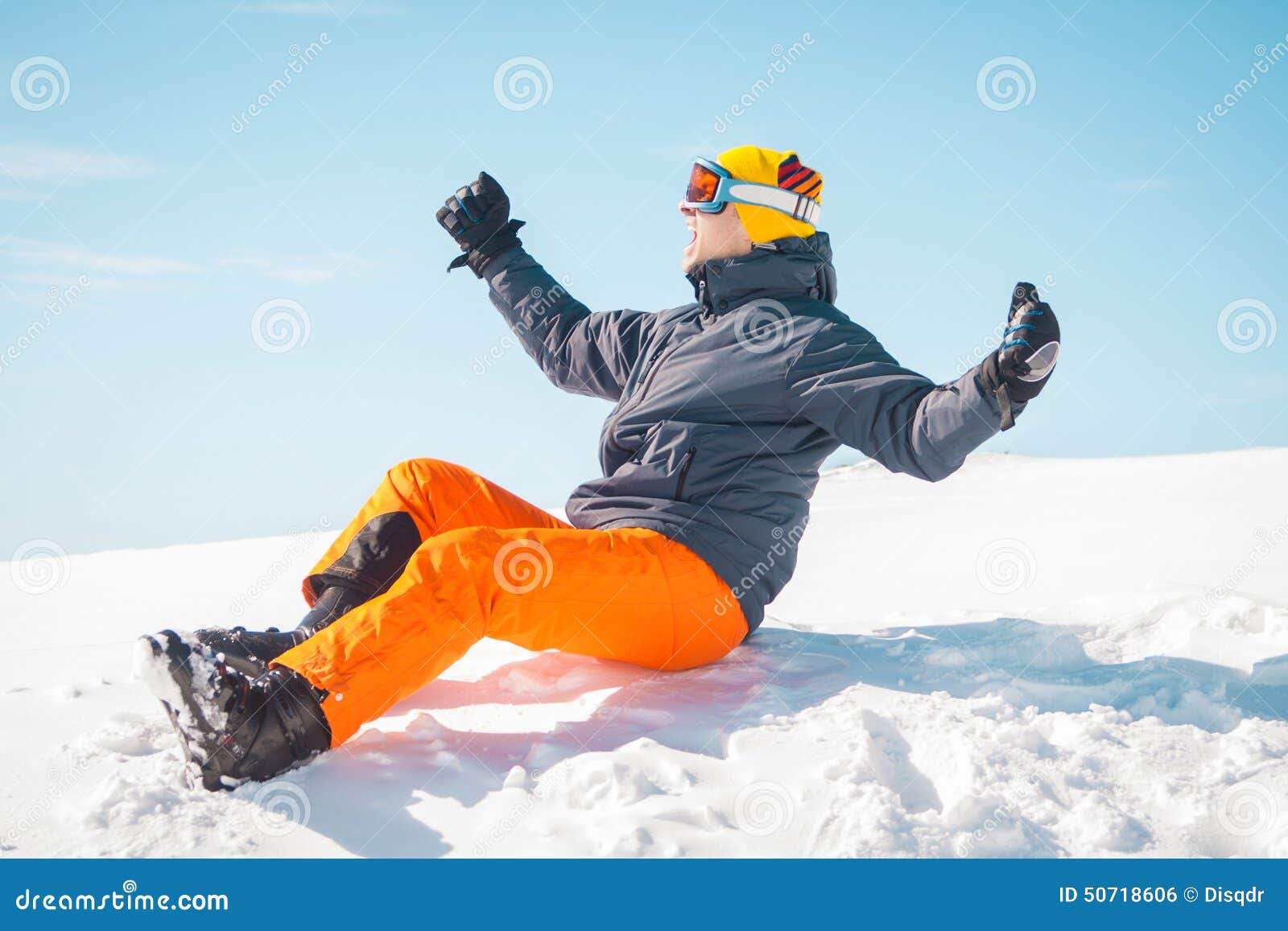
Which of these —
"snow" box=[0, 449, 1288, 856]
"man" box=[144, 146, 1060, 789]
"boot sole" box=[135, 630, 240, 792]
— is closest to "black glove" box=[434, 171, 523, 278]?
"man" box=[144, 146, 1060, 789]

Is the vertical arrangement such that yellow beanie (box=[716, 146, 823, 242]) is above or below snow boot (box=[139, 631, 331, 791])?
above

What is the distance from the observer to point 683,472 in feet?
10.2

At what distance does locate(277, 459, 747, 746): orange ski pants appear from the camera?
2498mm

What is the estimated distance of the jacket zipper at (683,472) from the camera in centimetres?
312

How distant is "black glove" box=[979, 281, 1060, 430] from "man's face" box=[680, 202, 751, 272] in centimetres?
105

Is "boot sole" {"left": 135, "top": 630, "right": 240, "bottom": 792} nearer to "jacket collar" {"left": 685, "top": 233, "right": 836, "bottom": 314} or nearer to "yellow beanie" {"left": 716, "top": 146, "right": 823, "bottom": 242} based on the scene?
"jacket collar" {"left": 685, "top": 233, "right": 836, "bottom": 314}

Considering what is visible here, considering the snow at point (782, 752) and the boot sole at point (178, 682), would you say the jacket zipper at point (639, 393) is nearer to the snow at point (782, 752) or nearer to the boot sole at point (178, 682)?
the snow at point (782, 752)

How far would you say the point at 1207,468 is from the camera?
874 centimetres

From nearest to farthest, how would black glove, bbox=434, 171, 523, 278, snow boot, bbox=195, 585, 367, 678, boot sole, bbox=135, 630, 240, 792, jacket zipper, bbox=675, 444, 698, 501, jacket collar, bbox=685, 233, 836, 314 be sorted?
boot sole, bbox=135, 630, 240, 792, snow boot, bbox=195, 585, 367, 678, jacket zipper, bbox=675, 444, 698, 501, jacket collar, bbox=685, 233, 836, 314, black glove, bbox=434, 171, 523, 278

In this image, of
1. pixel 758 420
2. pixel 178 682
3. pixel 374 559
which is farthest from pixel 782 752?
pixel 178 682

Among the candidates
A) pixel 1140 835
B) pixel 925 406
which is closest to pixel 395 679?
pixel 925 406

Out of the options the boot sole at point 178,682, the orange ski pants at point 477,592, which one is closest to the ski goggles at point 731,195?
the orange ski pants at point 477,592

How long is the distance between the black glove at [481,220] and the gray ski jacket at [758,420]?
Answer: 3.24 ft

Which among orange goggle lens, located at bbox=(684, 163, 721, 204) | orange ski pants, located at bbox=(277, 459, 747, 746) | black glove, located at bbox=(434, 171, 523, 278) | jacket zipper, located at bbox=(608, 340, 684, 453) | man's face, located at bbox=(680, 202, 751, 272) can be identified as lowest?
orange ski pants, located at bbox=(277, 459, 747, 746)
